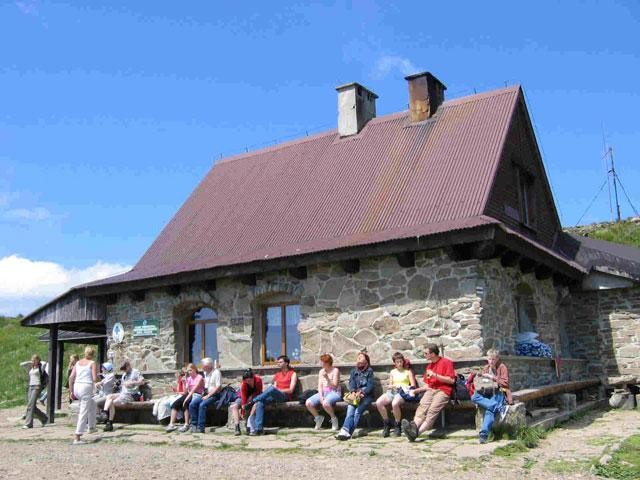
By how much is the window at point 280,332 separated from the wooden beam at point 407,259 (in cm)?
232

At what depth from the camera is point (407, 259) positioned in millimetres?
10977

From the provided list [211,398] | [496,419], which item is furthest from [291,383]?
Result: [496,419]

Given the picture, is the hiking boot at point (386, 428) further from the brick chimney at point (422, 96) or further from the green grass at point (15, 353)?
the green grass at point (15, 353)

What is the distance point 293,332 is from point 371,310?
1.77m

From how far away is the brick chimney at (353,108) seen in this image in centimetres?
1568

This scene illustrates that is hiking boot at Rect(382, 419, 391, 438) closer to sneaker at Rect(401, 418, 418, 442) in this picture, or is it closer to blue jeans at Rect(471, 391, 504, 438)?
sneaker at Rect(401, 418, 418, 442)

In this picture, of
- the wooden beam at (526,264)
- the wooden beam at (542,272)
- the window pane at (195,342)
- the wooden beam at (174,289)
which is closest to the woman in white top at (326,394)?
the window pane at (195,342)

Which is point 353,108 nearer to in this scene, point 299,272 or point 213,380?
point 299,272

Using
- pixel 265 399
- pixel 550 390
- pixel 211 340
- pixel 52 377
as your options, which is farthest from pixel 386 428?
pixel 52 377

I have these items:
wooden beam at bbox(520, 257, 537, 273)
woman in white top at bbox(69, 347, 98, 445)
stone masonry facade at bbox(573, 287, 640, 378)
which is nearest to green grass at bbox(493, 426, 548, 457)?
wooden beam at bbox(520, 257, 537, 273)

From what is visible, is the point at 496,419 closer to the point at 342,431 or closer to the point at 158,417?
the point at 342,431

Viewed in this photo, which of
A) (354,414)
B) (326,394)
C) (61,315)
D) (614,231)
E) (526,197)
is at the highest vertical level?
(614,231)

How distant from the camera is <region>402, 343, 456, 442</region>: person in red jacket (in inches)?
350

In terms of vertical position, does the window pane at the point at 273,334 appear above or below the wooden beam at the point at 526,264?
below
